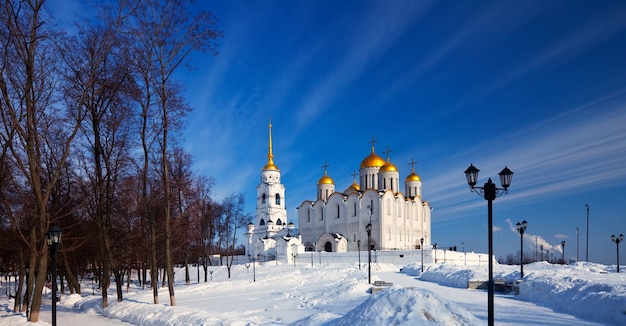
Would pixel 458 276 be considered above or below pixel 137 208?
below

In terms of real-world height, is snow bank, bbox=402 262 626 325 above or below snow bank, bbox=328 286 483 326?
below

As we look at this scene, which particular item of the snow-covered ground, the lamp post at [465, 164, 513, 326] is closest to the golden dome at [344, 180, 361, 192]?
the snow-covered ground

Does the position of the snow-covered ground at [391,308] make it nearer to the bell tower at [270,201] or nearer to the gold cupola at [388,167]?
the gold cupola at [388,167]

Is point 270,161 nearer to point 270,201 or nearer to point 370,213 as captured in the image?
point 270,201

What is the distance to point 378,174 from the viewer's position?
6700cm

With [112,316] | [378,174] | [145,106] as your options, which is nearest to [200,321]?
[112,316]

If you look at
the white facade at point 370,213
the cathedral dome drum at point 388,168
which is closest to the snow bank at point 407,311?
the white facade at point 370,213

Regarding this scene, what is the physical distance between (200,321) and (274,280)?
1731cm

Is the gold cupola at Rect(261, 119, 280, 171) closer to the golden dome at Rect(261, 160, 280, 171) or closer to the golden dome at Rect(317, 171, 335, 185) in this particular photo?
the golden dome at Rect(261, 160, 280, 171)

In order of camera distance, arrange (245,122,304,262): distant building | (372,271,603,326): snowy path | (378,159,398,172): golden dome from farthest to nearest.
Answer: (245,122,304,262): distant building
(378,159,398,172): golden dome
(372,271,603,326): snowy path

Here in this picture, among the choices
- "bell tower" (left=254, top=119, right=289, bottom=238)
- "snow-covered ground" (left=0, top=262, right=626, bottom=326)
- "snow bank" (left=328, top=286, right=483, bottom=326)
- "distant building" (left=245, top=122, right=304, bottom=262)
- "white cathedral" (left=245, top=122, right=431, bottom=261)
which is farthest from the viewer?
"bell tower" (left=254, top=119, right=289, bottom=238)

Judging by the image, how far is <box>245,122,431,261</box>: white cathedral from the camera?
59.5 m

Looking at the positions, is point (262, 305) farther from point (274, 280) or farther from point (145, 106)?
point (274, 280)

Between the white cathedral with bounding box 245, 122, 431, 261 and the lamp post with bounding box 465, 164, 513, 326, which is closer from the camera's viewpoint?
the lamp post with bounding box 465, 164, 513, 326
